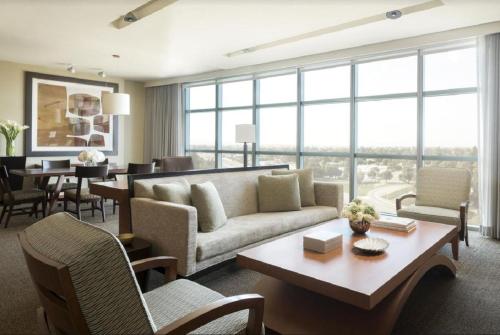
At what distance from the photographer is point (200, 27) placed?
4.30 meters

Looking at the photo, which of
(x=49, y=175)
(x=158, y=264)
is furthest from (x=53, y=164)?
(x=158, y=264)

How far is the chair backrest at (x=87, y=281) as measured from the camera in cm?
93

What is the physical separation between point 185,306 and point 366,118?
4.56 metres

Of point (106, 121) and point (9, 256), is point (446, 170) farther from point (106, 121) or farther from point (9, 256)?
point (106, 121)

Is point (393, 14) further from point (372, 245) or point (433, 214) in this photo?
point (372, 245)

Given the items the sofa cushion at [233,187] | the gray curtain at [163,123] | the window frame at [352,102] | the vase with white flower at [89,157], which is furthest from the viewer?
the gray curtain at [163,123]

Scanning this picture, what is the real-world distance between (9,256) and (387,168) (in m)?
4.83

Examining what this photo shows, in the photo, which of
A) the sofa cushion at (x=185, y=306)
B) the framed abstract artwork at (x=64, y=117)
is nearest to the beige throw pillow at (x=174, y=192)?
the sofa cushion at (x=185, y=306)

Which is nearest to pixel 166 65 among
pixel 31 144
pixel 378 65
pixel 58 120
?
pixel 58 120

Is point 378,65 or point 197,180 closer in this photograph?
point 197,180

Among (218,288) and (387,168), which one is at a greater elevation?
(387,168)

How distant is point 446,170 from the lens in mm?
4039

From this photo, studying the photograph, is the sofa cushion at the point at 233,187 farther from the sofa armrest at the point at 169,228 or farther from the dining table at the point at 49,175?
the dining table at the point at 49,175

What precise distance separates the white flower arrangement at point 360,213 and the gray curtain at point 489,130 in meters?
2.43
